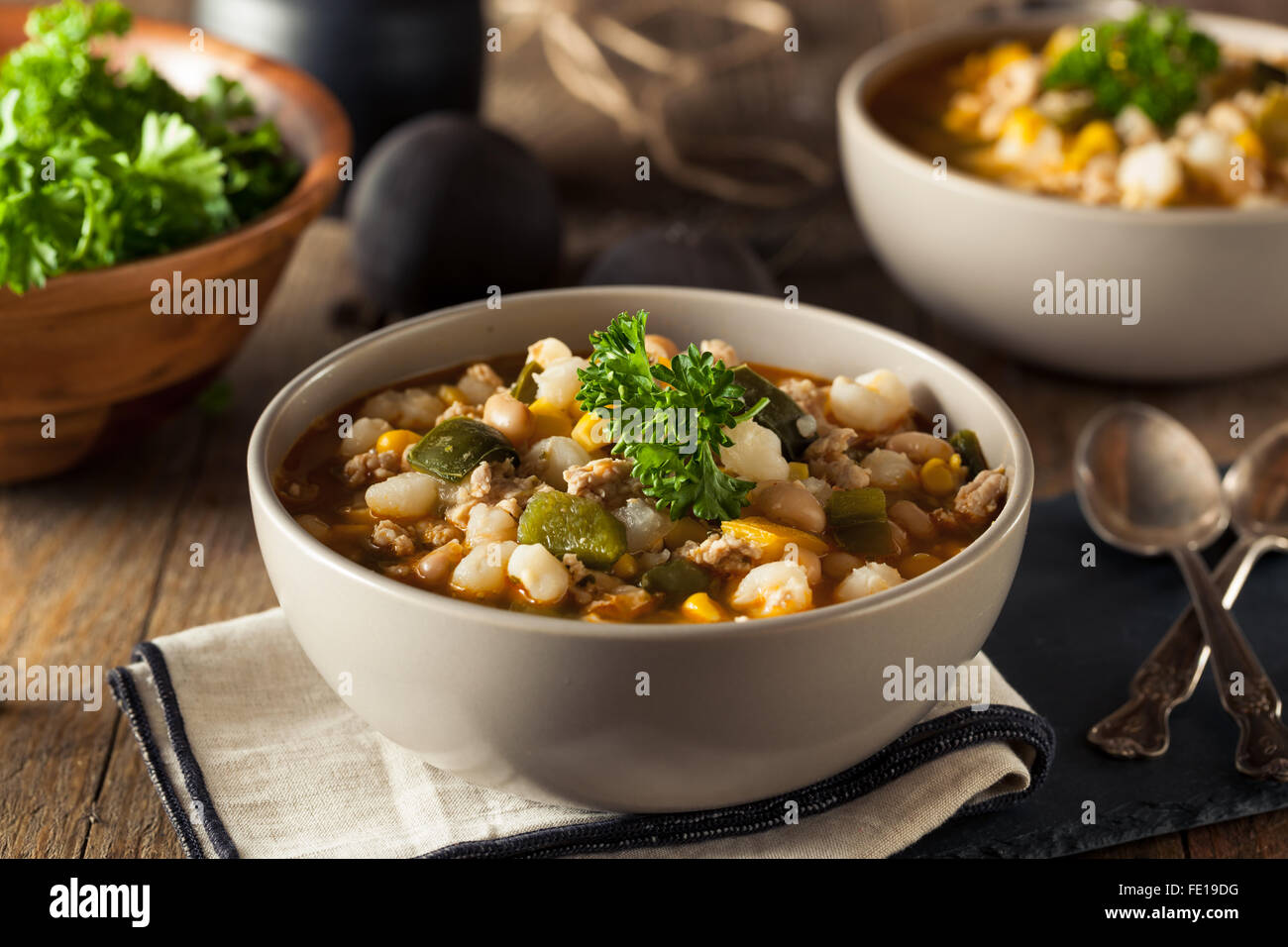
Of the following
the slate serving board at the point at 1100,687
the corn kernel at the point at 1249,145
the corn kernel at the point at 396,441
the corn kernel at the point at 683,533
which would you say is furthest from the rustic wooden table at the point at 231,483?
the corn kernel at the point at 683,533

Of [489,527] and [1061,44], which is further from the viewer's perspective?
[1061,44]

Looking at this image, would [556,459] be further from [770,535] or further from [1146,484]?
[1146,484]

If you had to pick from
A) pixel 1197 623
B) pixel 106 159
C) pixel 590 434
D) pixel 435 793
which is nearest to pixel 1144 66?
pixel 1197 623

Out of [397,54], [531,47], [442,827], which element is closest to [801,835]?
[442,827]

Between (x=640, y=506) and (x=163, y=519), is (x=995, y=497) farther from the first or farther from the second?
(x=163, y=519)
